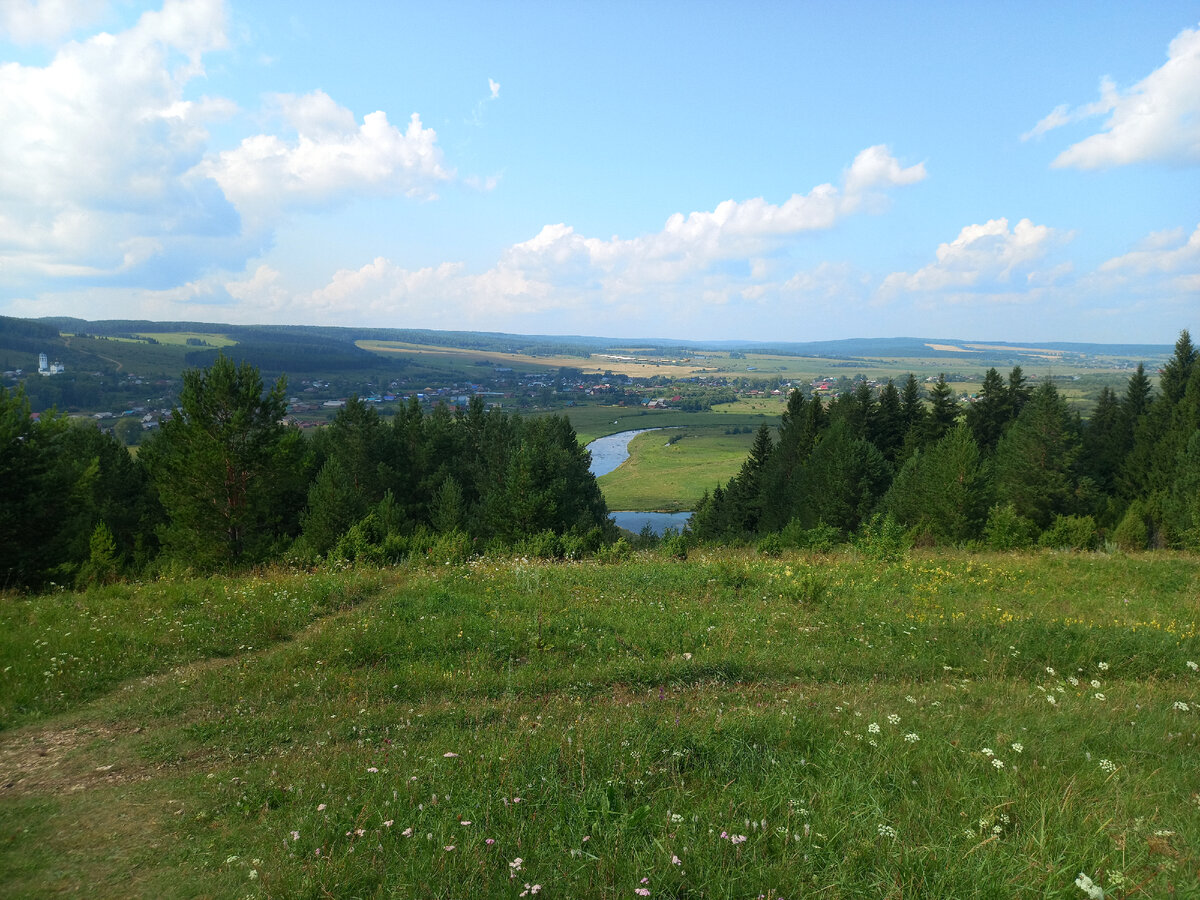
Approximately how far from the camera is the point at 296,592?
452 inches

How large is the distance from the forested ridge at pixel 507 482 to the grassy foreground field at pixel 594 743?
6670mm

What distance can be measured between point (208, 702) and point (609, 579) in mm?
7327

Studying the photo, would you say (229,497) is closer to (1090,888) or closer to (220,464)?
(220,464)

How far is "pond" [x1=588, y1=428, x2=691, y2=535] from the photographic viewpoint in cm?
9261

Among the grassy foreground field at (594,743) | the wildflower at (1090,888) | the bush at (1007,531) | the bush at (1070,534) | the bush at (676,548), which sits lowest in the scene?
the bush at (1070,534)

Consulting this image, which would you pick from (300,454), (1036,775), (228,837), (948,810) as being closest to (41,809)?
(228,837)

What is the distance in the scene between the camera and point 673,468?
12838 centimetres

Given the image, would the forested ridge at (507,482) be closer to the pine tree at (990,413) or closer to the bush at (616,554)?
the pine tree at (990,413)

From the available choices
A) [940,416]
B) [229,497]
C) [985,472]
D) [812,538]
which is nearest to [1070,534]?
[985,472]

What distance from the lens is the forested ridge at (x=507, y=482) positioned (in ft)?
67.4

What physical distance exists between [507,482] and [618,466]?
101 meters

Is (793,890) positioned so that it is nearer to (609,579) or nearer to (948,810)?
(948,810)

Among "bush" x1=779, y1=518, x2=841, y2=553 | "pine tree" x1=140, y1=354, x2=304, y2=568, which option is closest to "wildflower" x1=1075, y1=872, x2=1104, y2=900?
"bush" x1=779, y1=518, x2=841, y2=553

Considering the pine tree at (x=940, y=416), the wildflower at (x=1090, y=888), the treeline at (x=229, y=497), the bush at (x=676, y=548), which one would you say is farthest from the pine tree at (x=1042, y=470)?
the wildflower at (x=1090, y=888)
